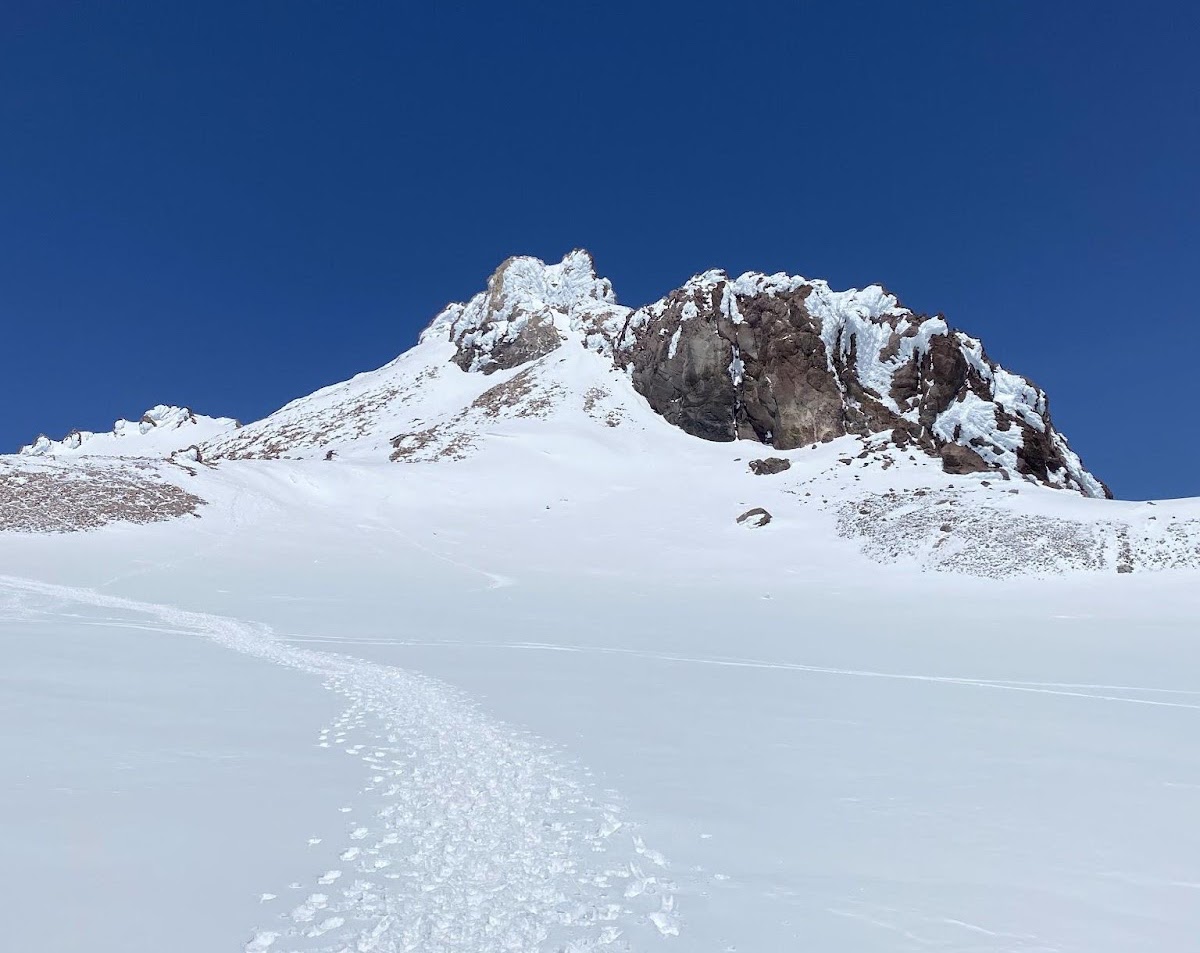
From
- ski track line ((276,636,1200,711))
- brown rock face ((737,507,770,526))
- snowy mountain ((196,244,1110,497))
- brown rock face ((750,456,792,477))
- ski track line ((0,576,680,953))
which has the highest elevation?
snowy mountain ((196,244,1110,497))

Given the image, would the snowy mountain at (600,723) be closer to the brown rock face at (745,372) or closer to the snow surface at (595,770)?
the snow surface at (595,770)

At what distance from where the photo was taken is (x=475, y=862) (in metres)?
5.46

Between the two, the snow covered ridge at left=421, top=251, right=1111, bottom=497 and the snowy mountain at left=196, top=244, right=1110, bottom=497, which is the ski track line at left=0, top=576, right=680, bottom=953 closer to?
the snowy mountain at left=196, top=244, right=1110, bottom=497

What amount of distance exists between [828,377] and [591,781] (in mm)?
55581

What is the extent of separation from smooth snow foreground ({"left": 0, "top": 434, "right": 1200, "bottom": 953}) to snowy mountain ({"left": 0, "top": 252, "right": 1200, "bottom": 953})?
0.14 feet

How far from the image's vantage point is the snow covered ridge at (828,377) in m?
53.0

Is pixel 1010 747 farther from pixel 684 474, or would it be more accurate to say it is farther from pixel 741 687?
pixel 684 474

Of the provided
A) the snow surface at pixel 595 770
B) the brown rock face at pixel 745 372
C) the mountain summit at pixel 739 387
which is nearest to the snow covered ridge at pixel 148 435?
the mountain summit at pixel 739 387

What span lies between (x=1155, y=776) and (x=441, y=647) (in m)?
12.5

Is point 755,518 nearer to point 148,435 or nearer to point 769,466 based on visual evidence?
point 769,466

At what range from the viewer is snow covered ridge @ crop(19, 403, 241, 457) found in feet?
347

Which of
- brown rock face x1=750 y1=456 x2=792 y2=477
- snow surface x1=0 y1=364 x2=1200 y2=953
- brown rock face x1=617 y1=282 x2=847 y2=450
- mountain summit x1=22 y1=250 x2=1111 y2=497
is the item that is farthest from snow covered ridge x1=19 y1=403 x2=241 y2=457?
snow surface x1=0 y1=364 x2=1200 y2=953

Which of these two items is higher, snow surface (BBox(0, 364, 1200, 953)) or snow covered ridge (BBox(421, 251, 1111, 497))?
snow covered ridge (BBox(421, 251, 1111, 497))

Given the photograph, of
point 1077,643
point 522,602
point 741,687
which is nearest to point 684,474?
point 522,602
